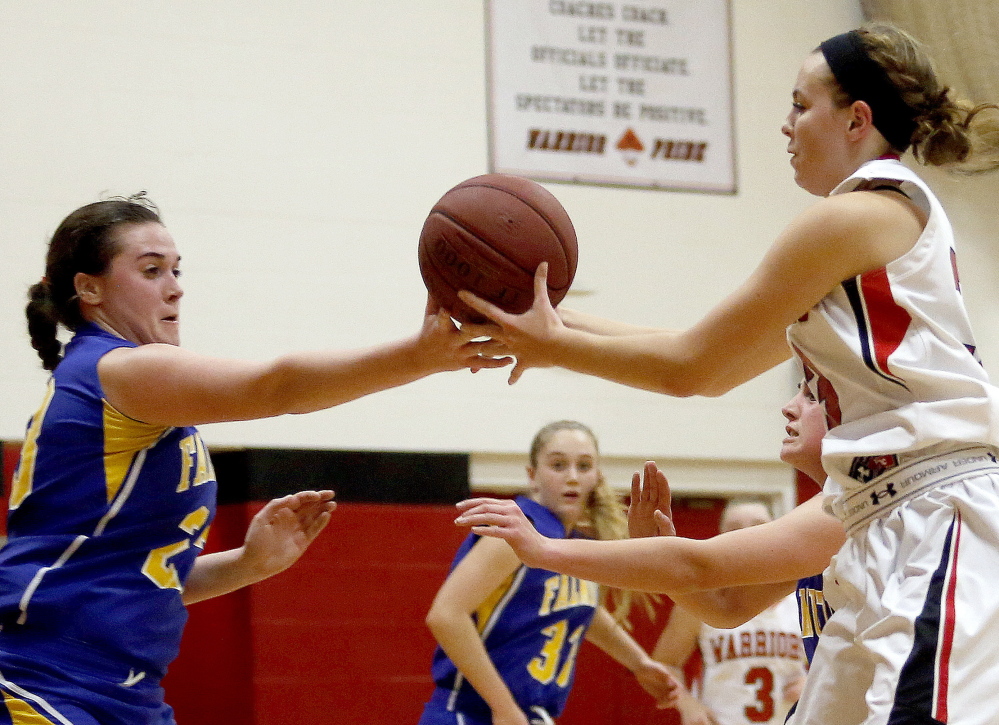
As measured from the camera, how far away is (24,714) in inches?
100

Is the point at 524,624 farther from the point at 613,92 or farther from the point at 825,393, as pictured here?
the point at 613,92

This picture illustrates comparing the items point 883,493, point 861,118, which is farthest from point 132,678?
point 861,118

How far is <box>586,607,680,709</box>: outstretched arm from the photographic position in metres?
4.92

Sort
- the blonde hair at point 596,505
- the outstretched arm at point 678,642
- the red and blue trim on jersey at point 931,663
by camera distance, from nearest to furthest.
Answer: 1. the red and blue trim on jersey at point 931,663
2. the blonde hair at point 596,505
3. the outstretched arm at point 678,642

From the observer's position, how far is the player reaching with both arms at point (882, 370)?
7.14 feet

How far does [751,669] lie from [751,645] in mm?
110

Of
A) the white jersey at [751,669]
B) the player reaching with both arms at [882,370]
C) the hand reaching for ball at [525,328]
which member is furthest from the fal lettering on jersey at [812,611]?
the white jersey at [751,669]

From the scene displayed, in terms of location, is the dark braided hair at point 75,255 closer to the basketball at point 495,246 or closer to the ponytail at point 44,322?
the ponytail at point 44,322

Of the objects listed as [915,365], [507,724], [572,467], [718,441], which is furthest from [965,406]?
[718,441]

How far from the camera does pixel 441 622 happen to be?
4.57m

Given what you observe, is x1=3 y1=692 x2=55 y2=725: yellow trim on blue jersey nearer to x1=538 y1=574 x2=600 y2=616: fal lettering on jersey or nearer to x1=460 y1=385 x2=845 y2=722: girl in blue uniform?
x1=460 y1=385 x2=845 y2=722: girl in blue uniform

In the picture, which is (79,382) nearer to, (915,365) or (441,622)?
(915,365)

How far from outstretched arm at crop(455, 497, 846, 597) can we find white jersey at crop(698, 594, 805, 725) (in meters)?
3.26

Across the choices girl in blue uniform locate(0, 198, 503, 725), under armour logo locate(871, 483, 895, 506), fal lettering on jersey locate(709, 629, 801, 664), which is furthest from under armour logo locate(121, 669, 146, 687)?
fal lettering on jersey locate(709, 629, 801, 664)
